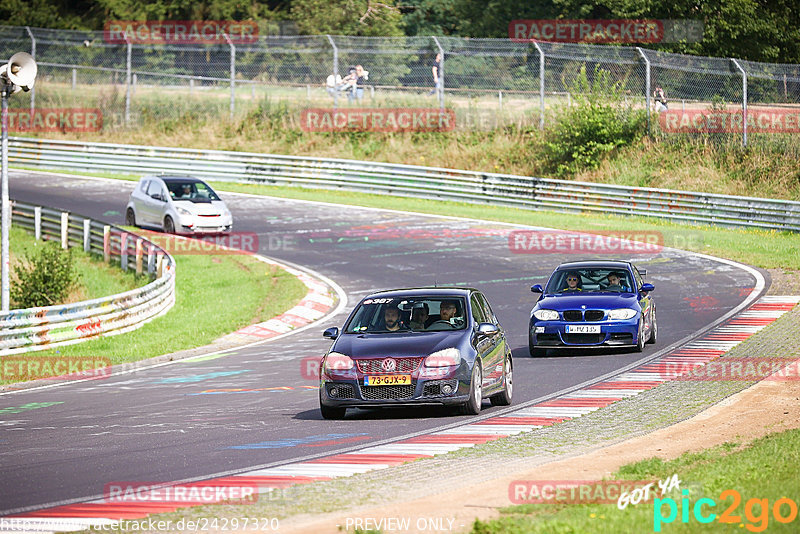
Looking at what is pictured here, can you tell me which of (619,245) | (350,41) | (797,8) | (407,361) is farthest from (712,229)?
(407,361)

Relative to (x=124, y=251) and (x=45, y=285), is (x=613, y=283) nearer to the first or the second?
(x=45, y=285)

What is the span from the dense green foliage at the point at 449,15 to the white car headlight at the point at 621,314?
3486 centimetres

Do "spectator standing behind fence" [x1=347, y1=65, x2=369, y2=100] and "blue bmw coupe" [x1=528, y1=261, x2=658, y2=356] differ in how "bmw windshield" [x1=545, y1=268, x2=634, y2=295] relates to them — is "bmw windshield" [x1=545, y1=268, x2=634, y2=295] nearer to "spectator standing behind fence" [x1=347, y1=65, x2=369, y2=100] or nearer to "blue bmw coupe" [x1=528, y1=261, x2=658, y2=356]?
"blue bmw coupe" [x1=528, y1=261, x2=658, y2=356]

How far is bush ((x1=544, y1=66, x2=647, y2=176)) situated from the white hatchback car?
1407 centimetres

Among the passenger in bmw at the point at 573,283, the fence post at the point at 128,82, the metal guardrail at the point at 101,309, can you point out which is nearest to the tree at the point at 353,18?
the fence post at the point at 128,82

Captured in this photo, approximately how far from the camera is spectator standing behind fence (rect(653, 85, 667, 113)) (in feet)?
132

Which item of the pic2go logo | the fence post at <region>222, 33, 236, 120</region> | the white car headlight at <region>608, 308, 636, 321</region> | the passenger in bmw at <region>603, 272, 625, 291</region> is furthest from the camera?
the fence post at <region>222, 33, 236, 120</region>

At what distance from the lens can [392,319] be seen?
13414 mm

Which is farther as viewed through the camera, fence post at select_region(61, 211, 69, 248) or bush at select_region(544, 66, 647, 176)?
bush at select_region(544, 66, 647, 176)

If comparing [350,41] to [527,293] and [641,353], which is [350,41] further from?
[641,353]

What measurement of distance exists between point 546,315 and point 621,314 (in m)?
1.14

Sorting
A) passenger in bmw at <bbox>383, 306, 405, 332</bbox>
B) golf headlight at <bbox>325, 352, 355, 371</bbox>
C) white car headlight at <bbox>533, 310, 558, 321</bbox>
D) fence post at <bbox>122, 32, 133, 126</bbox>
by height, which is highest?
fence post at <bbox>122, 32, 133, 126</bbox>

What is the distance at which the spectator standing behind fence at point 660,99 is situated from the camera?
132 feet

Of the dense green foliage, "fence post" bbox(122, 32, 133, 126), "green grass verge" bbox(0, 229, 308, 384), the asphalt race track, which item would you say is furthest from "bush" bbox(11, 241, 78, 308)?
the dense green foliage
